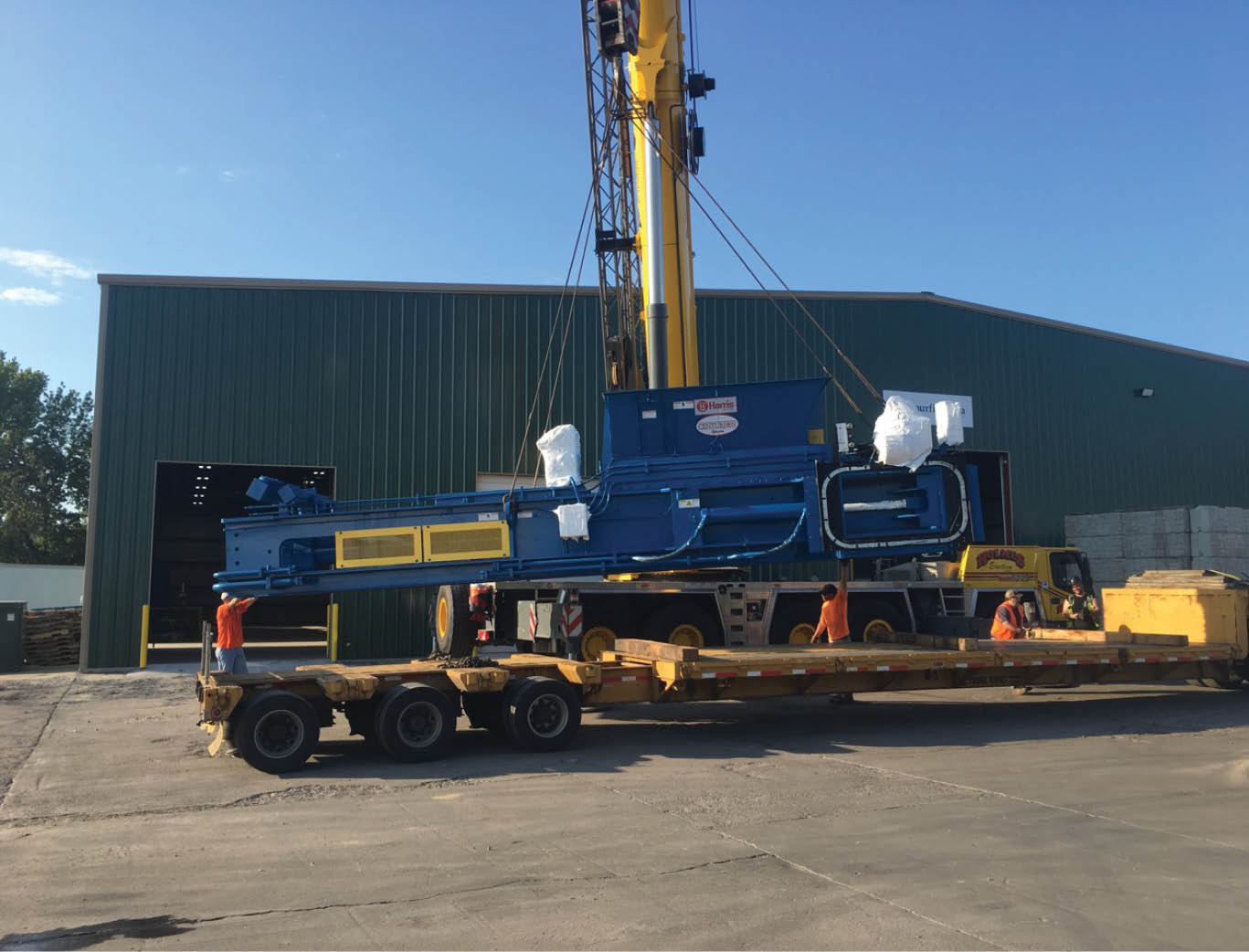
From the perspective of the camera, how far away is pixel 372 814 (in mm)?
7387

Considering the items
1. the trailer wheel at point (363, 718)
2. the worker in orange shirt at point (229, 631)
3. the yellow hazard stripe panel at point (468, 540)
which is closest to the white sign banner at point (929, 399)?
the yellow hazard stripe panel at point (468, 540)

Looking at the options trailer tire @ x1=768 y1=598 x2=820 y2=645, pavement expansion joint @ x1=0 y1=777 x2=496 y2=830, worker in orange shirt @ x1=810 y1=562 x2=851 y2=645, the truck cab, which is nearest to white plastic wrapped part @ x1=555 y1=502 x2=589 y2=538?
pavement expansion joint @ x1=0 y1=777 x2=496 y2=830

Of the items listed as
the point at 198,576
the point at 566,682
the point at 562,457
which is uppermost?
the point at 562,457

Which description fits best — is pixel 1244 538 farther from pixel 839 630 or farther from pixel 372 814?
pixel 372 814

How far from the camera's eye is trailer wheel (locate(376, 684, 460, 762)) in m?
9.29

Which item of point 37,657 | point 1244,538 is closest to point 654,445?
point 37,657

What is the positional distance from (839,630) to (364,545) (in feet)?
20.4

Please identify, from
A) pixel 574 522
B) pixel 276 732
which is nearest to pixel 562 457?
pixel 574 522

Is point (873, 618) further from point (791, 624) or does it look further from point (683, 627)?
point (683, 627)

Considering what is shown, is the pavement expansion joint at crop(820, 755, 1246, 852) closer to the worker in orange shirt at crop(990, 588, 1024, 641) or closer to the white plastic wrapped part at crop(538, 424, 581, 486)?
the white plastic wrapped part at crop(538, 424, 581, 486)

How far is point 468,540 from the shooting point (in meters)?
11.1

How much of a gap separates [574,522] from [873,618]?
8.18 meters

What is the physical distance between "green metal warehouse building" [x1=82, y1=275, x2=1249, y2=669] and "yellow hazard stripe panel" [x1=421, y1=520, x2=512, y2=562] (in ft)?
21.6

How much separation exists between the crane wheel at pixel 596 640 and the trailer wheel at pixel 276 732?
6.39 meters
